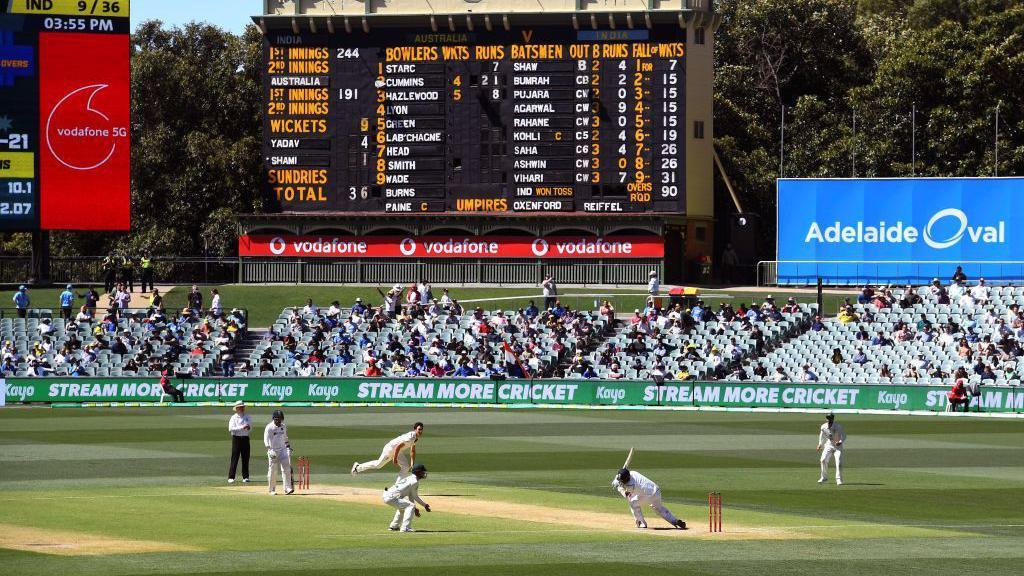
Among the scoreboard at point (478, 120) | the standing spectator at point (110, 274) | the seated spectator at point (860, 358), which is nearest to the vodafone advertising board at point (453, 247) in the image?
the scoreboard at point (478, 120)

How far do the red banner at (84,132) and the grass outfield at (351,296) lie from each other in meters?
3.88

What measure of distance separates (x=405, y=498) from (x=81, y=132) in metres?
38.7

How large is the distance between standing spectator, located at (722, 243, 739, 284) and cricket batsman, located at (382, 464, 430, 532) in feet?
131

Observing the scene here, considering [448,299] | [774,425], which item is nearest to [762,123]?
[448,299]

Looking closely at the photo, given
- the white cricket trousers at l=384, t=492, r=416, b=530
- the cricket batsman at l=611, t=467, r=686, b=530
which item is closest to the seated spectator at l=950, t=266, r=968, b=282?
the cricket batsman at l=611, t=467, r=686, b=530

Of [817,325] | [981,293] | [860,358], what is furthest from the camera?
[817,325]

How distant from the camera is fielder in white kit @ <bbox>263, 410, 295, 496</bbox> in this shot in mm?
27172

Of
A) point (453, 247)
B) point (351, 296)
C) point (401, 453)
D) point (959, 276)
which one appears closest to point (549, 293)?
point (453, 247)

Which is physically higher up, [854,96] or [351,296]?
[854,96]

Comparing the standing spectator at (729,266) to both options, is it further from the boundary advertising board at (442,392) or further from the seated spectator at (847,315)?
the boundary advertising board at (442,392)

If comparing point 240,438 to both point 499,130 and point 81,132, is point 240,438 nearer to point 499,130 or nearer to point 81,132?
point 499,130

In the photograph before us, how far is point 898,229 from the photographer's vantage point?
190ft

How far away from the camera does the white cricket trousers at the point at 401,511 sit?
22797 mm

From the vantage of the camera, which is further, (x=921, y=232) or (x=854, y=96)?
(x=854, y=96)
